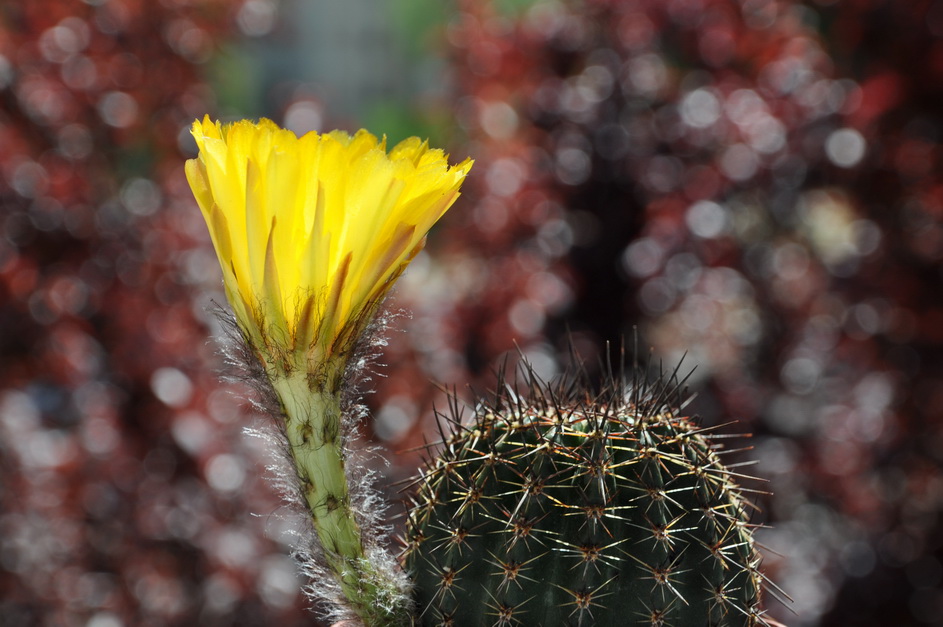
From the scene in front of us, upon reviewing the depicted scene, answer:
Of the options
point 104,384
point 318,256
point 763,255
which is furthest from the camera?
point 763,255

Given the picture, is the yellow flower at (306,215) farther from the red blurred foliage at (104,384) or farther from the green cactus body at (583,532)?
the red blurred foliage at (104,384)

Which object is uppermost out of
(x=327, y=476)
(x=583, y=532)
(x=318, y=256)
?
(x=318, y=256)

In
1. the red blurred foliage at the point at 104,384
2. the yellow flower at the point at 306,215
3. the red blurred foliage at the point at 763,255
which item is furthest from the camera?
the red blurred foliage at the point at 763,255

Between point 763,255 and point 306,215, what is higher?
point 763,255

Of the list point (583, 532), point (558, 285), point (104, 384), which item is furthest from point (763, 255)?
point (583, 532)

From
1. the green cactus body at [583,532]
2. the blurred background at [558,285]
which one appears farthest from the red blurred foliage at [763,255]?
the green cactus body at [583,532]

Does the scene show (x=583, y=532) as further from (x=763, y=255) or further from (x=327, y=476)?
(x=763, y=255)

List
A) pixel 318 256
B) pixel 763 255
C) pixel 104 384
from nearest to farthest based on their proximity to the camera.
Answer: pixel 318 256, pixel 104 384, pixel 763 255

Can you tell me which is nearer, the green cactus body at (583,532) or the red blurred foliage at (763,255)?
the green cactus body at (583,532)

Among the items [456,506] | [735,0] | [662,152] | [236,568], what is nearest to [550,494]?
[456,506]
